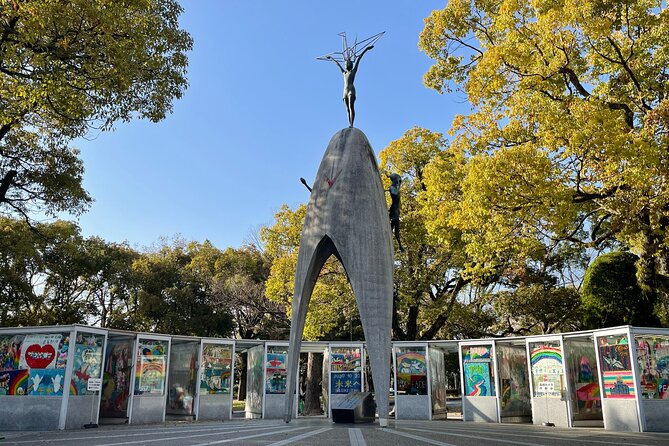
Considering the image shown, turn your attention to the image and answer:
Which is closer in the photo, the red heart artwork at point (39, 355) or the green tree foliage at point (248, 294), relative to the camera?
the red heart artwork at point (39, 355)

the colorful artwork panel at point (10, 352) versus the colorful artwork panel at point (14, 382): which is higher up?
the colorful artwork panel at point (10, 352)

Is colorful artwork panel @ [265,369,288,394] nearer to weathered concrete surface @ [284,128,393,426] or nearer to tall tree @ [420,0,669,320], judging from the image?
weathered concrete surface @ [284,128,393,426]

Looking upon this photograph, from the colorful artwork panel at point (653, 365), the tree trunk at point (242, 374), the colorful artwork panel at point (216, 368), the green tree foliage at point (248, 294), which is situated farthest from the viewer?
the tree trunk at point (242, 374)

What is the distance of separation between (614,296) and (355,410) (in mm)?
13072

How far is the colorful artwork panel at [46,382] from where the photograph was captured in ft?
38.0

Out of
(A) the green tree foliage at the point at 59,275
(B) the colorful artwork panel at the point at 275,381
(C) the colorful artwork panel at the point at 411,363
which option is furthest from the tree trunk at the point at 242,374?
(C) the colorful artwork panel at the point at 411,363

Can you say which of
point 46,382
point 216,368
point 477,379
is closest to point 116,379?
point 46,382

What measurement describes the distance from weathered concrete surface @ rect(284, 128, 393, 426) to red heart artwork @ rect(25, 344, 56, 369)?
5517mm

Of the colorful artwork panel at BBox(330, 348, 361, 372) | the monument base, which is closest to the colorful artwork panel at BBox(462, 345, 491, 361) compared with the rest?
the colorful artwork panel at BBox(330, 348, 361, 372)

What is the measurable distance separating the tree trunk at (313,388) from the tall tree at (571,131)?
35.7 feet

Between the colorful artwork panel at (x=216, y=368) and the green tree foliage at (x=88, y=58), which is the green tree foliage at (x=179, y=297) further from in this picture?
the green tree foliage at (x=88, y=58)

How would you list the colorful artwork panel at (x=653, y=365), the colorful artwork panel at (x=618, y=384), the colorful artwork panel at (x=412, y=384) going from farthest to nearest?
the colorful artwork panel at (x=412, y=384) → the colorful artwork panel at (x=618, y=384) → the colorful artwork panel at (x=653, y=365)

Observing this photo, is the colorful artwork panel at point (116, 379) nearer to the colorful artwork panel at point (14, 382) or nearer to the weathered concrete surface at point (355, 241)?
the colorful artwork panel at point (14, 382)

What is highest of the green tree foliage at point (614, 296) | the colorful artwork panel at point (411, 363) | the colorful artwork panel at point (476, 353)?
the green tree foliage at point (614, 296)
